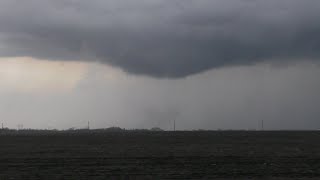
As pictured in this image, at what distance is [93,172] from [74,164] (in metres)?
6.54

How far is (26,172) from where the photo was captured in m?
37.4

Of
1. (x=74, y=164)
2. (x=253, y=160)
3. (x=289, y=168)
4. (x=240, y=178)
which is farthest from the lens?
(x=253, y=160)

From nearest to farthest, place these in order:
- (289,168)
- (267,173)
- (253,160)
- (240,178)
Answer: (240,178) → (267,173) → (289,168) → (253,160)

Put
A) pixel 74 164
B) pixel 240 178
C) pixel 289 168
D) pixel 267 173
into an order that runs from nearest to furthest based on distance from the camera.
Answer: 1. pixel 240 178
2. pixel 267 173
3. pixel 289 168
4. pixel 74 164

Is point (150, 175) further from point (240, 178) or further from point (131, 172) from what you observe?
point (240, 178)

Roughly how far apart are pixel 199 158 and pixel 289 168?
35.6 ft

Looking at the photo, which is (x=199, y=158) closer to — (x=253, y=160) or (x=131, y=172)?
(x=253, y=160)

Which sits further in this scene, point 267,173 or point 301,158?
point 301,158

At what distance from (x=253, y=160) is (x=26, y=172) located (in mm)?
19393

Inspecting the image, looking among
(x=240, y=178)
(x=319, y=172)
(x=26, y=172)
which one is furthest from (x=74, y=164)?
(x=319, y=172)

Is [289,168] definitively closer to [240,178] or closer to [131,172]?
[240,178]

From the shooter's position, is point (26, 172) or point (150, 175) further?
point (26, 172)

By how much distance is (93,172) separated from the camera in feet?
121

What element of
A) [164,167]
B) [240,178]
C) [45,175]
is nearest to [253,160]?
[164,167]
